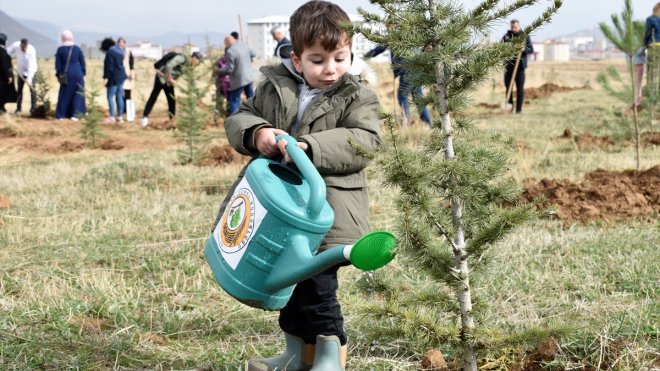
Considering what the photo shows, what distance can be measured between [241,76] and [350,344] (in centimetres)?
997

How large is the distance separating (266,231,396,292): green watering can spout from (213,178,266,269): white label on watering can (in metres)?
Answer: 0.12

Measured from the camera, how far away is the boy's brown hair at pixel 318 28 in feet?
8.21

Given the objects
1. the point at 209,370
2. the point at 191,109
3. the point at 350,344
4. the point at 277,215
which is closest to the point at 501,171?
the point at 277,215

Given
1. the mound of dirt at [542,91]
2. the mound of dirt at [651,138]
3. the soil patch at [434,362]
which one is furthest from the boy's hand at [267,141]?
the mound of dirt at [542,91]

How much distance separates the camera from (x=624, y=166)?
7.38 metres

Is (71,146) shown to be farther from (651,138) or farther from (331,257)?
(331,257)

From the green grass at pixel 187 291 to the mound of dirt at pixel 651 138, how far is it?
4189 mm

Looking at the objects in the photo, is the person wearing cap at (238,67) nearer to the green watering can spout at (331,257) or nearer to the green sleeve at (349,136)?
the green sleeve at (349,136)

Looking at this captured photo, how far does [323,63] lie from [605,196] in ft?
11.7

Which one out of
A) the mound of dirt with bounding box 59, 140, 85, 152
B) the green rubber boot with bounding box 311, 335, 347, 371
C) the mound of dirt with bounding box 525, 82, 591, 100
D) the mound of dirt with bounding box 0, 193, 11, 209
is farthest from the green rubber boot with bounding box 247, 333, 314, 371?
the mound of dirt with bounding box 525, 82, 591, 100

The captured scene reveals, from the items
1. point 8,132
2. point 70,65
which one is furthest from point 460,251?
point 70,65

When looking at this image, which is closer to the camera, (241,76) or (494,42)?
(494,42)

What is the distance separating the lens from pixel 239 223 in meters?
2.37

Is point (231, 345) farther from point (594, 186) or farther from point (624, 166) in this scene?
point (624, 166)
